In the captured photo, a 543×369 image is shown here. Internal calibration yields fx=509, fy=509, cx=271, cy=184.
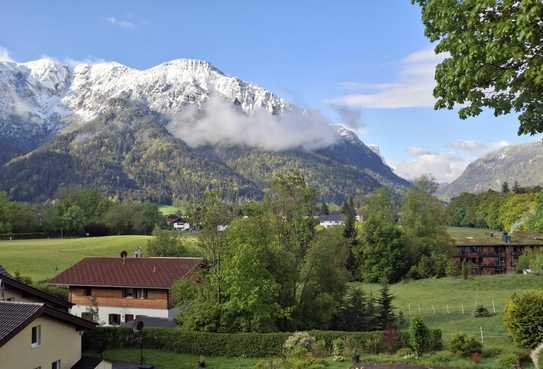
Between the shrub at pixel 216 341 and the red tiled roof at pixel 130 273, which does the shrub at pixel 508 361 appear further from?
the red tiled roof at pixel 130 273

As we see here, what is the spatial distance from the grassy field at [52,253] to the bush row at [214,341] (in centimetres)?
3274

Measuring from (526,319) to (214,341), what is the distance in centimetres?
1784

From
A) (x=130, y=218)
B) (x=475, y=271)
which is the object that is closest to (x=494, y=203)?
(x=475, y=271)

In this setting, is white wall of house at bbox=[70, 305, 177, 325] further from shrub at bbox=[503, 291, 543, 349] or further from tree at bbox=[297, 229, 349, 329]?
shrub at bbox=[503, 291, 543, 349]

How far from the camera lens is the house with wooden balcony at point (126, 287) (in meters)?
44.7

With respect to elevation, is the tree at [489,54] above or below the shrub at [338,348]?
above

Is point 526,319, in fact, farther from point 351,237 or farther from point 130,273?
point 351,237

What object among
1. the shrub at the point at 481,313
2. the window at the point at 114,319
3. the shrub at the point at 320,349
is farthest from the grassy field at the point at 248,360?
Answer: the shrub at the point at 481,313

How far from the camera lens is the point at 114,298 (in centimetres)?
4616

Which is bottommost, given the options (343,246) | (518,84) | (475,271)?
(475,271)

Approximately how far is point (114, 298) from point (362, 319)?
22.4 metres

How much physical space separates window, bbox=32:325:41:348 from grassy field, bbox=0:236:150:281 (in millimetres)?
41751

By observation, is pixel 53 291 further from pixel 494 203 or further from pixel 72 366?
pixel 494 203

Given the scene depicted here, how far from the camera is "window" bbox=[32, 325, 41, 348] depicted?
2398cm
